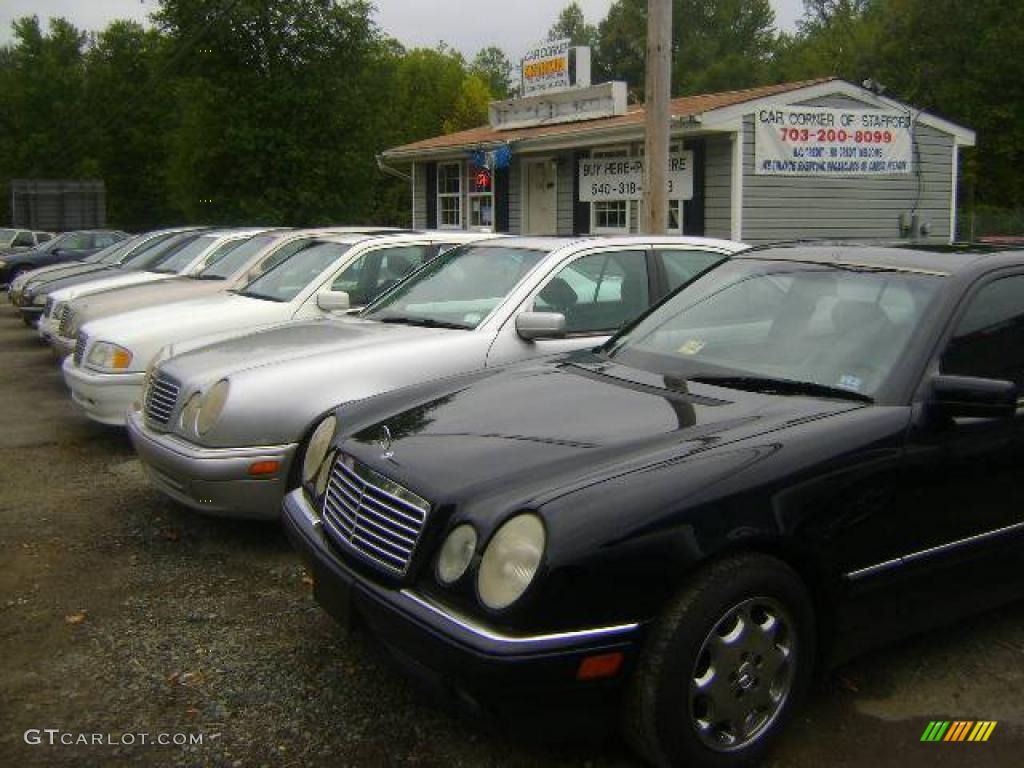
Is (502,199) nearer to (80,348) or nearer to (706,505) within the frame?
(80,348)

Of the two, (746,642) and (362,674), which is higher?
(746,642)

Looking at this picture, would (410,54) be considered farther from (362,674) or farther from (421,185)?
(362,674)

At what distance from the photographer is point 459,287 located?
20.7ft

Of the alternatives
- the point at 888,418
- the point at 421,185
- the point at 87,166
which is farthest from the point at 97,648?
the point at 87,166

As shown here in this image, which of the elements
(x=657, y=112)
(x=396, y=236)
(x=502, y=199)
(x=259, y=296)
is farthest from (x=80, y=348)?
(x=502, y=199)

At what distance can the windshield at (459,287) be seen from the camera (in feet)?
19.8

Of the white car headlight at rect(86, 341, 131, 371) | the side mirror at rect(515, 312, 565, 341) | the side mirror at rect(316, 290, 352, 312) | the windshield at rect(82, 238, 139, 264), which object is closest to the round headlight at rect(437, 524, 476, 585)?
the side mirror at rect(515, 312, 565, 341)

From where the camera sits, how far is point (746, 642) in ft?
10.2

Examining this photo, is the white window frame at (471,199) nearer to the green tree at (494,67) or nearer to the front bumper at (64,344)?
the front bumper at (64,344)

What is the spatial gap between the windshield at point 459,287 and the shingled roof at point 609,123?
8.38 meters

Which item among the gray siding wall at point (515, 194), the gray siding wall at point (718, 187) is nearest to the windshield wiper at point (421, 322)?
the gray siding wall at point (718, 187)

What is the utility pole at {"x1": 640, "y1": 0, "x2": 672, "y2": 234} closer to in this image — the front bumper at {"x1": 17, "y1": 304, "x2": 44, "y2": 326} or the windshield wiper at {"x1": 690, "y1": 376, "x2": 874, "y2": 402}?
the windshield wiper at {"x1": 690, "y1": 376, "x2": 874, "y2": 402}

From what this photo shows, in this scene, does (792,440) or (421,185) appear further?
(421,185)

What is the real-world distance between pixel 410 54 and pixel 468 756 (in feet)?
212
